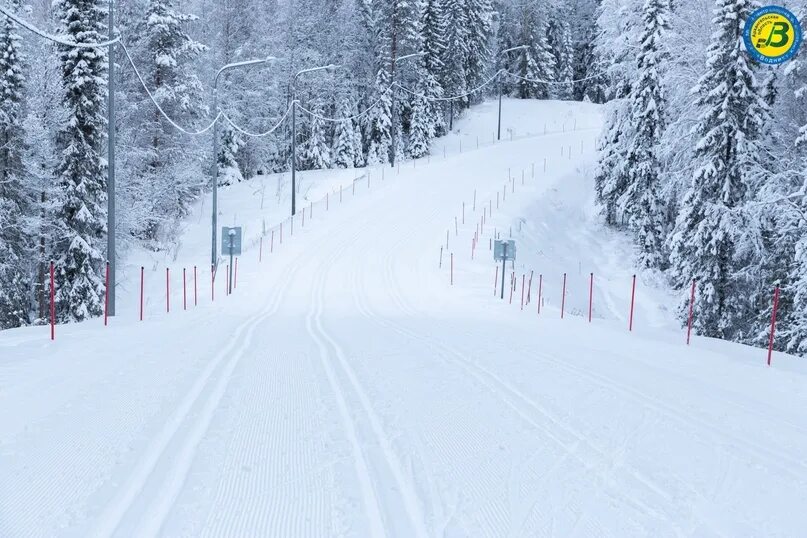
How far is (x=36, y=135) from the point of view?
2317 cm

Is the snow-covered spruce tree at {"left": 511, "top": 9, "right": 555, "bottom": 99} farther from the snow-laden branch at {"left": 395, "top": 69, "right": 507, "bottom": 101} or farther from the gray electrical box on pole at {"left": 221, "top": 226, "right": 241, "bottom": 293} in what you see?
the gray electrical box on pole at {"left": 221, "top": 226, "right": 241, "bottom": 293}

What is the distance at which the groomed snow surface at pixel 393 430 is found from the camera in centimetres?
438

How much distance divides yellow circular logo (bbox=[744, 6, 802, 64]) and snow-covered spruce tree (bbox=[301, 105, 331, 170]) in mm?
41357

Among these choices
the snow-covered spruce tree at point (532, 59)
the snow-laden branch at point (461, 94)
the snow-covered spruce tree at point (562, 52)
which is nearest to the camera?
the snow-laden branch at point (461, 94)

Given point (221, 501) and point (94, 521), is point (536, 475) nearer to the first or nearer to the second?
point (221, 501)

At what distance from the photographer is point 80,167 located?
2256cm

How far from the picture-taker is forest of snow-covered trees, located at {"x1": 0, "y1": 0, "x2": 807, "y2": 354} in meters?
20.2

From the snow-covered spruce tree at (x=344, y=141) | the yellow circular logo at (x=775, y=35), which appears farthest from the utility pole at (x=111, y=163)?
the snow-covered spruce tree at (x=344, y=141)

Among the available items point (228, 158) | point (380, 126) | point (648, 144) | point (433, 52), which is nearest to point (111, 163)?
point (648, 144)

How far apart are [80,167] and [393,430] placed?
20482 mm

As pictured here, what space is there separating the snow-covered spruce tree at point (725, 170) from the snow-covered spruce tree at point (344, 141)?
39.1 m

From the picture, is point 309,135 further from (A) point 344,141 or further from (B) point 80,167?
(B) point 80,167

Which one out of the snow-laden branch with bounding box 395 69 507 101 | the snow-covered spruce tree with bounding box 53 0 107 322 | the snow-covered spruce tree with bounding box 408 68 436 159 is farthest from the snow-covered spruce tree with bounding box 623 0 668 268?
the snow-covered spruce tree with bounding box 408 68 436 159

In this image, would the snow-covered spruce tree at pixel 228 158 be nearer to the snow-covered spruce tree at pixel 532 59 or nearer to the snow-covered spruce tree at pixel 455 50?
the snow-covered spruce tree at pixel 455 50
